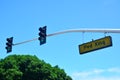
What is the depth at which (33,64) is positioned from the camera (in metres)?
59.0

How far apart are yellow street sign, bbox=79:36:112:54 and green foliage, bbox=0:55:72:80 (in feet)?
105

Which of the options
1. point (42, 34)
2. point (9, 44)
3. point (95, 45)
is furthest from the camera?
point (9, 44)

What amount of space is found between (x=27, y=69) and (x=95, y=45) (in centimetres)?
3646

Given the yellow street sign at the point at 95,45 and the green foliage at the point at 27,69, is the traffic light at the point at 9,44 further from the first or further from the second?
the green foliage at the point at 27,69

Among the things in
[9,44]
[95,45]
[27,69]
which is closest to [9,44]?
[9,44]

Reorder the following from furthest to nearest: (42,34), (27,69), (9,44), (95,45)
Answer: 1. (27,69)
2. (9,44)
3. (42,34)
4. (95,45)

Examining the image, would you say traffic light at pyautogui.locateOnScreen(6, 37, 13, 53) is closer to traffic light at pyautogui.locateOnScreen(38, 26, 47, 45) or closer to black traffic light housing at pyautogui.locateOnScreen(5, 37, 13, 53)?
black traffic light housing at pyautogui.locateOnScreen(5, 37, 13, 53)

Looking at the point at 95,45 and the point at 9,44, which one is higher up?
the point at 9,44

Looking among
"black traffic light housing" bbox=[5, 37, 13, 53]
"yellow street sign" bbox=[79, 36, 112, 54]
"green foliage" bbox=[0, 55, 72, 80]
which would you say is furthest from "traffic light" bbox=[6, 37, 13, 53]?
"green foliage" bbox=[0, 55, 72, 80]

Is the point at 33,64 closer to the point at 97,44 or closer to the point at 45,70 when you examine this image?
the point at 45,70

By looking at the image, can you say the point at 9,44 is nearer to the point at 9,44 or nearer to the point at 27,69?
the point at 9,44

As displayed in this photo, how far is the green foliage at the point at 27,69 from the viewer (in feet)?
178

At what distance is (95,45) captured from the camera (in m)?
22.2

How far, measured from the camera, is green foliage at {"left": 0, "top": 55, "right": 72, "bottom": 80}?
5441cm
